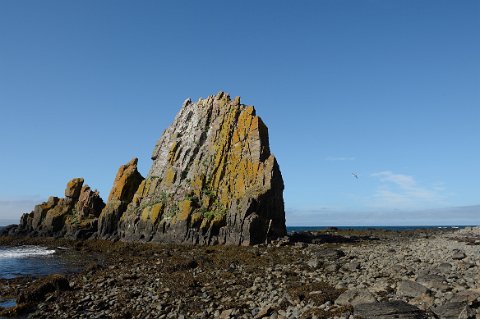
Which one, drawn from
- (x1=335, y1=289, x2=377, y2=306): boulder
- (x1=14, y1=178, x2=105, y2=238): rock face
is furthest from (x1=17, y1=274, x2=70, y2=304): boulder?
(x1=14, y1=178, x2=105, y2=238): rock face

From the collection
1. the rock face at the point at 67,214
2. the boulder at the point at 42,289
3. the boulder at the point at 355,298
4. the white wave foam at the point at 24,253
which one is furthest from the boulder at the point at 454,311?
the rock face at the point at 67,214

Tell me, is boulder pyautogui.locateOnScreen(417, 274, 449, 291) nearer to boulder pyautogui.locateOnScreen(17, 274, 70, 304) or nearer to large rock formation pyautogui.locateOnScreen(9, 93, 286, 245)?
boulder pyautogui.locateOnScreen(17, 274, 70, 304)

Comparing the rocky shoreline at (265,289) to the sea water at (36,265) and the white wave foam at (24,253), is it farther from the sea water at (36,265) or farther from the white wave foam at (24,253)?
the white wave foam at (24,253)

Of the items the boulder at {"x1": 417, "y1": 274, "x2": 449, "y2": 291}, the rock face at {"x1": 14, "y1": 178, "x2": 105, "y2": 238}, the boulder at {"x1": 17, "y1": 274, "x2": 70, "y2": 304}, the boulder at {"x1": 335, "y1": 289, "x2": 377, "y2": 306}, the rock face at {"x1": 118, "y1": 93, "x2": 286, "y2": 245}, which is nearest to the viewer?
the boulder at {"x1": 335, "y1": 289, "x2": 377, "y2": 306}

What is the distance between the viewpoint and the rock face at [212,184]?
A: 2015 inches

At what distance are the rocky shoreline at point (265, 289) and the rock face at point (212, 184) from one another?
15757mm

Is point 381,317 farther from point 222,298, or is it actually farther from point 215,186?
point 215,186

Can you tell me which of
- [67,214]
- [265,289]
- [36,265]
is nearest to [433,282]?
[265,289]

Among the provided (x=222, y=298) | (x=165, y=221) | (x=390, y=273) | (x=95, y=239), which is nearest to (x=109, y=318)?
(x=222, y=298)

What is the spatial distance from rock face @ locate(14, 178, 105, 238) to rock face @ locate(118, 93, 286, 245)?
1034cm

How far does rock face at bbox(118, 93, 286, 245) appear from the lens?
168 feet

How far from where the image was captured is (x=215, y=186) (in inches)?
2361

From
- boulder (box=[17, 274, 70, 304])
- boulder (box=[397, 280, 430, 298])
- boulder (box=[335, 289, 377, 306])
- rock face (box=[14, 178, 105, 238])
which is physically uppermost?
rock face (box=[14, 178, 105, 238])

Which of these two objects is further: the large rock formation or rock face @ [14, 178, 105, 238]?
rock face @ [14, 178, 105, 238]
